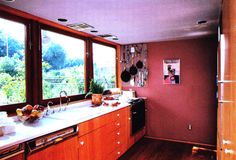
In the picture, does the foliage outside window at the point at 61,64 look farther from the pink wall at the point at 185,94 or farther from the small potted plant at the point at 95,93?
the pink wall at the point at 185,94

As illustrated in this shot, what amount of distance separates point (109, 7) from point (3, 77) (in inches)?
60.8

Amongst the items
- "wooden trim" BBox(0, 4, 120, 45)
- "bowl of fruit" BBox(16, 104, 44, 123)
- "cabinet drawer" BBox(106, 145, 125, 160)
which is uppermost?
"wooden trim" BBox(0, 4, 120, 45)

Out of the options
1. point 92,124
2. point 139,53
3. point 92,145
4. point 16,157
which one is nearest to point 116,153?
point 92,145

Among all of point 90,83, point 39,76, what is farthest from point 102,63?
point 39,76

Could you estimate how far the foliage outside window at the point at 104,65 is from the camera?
4.10 metres

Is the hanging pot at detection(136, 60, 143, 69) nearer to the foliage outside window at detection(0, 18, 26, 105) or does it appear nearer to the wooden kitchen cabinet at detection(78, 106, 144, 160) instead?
the wooden kitchen cabinet at detection(78, 106, 144, 160)

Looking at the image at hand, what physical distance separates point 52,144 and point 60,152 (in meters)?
0.16

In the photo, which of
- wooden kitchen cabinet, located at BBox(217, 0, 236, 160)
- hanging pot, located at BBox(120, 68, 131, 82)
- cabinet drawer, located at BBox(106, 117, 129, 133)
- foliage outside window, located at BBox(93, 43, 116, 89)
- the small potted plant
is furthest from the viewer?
hanging pot, located at BBox(120, 68, 131, 82)

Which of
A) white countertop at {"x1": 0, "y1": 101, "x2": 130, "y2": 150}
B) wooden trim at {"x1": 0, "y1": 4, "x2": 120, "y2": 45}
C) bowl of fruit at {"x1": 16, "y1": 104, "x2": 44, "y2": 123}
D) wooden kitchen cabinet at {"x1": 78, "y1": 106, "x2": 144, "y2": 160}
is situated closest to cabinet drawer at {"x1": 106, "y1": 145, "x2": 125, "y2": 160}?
wooden kitchen cabinet at {"x1": 78, "y1": 106, "x2": 144, "y2": 160}

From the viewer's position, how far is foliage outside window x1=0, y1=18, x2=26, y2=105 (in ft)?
7.50

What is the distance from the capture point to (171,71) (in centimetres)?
428

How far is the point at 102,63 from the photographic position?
4.32m

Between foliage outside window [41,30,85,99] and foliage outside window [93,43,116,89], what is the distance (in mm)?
479

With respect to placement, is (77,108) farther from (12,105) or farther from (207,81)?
(207,81)
